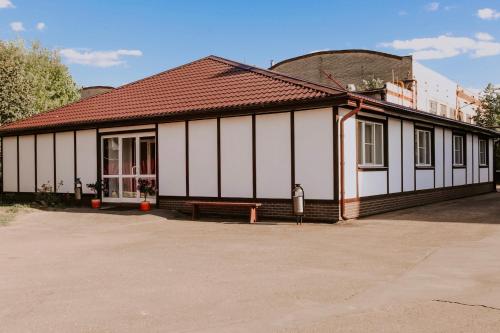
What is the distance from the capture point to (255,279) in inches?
258

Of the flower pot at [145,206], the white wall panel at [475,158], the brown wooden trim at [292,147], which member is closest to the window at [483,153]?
the white wall panel at [475,158]

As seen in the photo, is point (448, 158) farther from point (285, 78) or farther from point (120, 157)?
point (120, 157)

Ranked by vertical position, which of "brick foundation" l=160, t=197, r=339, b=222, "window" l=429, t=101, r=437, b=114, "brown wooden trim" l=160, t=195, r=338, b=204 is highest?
"window" l=429, t=101, r=437, b=114

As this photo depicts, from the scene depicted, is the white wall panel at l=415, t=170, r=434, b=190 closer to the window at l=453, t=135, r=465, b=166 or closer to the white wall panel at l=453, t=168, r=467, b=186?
the white wall panel at l=453, t=168, r=467, b=186

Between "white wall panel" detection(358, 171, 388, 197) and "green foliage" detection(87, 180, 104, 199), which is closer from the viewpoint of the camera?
"white wall panel" detection(358, 171, 388, 197)

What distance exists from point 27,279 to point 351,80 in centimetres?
3245

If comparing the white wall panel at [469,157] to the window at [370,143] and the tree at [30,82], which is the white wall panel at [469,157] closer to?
the window at [370,143]

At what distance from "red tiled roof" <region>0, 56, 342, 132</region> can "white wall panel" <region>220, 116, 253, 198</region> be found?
579mm

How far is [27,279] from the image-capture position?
6.68 meters

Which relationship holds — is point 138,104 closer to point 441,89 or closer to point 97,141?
point 97,141

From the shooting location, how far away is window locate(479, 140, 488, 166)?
24.2m

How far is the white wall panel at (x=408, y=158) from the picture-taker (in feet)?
52.5

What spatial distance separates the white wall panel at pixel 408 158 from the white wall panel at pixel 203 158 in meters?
6.00

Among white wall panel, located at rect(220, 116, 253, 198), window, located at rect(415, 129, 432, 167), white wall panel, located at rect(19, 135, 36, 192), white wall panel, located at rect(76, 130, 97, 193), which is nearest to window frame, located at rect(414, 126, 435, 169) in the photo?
window, located at rect(415, 129, 432, 167)
